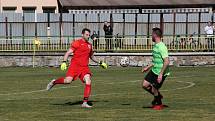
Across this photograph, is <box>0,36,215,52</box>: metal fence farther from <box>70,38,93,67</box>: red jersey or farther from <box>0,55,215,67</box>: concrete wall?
<box>70,38,93,67</box>: red jersey

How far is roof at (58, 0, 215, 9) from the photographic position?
178ft

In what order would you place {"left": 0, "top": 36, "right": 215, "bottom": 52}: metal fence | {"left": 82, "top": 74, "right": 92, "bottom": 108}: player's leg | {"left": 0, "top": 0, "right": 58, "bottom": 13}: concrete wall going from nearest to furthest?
1. {"left": 82, "top": 74, "right": 92, "bottom": 108}: player's leg
2. {"left": 0, "top": 36, "right": 215, "bottom": 52}: metal fence
3. {"left": 0, "top": 0, "right": 58, "bottom": 13}: concrete wall

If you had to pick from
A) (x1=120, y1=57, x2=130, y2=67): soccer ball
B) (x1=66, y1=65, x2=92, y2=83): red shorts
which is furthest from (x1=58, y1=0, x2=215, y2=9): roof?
(x1=66, y1=65, x2=92, y2=83): red shorts

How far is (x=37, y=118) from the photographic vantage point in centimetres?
1322

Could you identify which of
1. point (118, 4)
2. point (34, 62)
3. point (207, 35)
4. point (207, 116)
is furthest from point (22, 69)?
point (118, 4)

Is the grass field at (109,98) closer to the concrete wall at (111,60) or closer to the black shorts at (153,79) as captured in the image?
the black shorts at (153,79)

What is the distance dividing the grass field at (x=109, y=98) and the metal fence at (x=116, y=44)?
4.41m

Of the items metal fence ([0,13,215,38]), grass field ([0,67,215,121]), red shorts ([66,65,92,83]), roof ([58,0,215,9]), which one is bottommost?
grass field ([0,67,215,121])

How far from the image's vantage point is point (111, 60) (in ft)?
109

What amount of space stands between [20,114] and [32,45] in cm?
2050

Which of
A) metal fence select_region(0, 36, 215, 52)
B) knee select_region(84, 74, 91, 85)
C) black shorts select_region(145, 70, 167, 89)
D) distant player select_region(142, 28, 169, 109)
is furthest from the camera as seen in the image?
metal fence select_region(0, 36, 215, 52)

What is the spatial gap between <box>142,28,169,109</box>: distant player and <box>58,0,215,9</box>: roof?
39417 millimetres

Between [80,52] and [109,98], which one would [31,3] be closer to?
[109,98]

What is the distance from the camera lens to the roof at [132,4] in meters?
54.3
